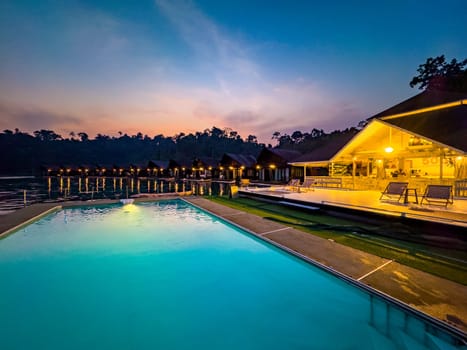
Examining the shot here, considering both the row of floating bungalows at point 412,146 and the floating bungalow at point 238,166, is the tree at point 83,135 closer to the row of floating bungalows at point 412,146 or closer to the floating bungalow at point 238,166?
the floating bungalow at point 238,166

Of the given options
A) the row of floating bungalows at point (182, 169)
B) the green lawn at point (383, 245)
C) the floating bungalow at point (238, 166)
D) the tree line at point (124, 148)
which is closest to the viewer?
the green lawn at point (383, 245)

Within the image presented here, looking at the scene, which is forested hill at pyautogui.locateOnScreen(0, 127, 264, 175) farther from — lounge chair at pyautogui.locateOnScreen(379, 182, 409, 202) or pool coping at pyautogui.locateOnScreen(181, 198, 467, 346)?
pool coping at pyautogui.locateOnScreen(181, 198, 467, 346)

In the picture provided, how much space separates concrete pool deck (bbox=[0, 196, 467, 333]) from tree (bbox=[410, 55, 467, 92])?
26125 millimetres

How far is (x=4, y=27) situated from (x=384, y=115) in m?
21.1

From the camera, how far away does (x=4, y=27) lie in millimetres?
12781

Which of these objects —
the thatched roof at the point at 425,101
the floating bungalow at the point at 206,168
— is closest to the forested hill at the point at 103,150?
the floating bungalow at the point at 206,168

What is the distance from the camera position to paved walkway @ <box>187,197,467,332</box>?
2850 millimetres

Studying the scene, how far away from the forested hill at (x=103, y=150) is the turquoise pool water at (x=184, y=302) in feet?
184

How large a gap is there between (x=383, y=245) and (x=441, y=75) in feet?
98.8

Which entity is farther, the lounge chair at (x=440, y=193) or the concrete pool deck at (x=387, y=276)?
the lounge chair at (x=440, y=193)

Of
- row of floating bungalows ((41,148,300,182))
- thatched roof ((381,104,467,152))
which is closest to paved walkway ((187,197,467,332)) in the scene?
Result: thatched roof ((381,104,467,152))

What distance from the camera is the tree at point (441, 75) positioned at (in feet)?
71.9

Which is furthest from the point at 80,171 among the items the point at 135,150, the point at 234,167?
the point at 234,167

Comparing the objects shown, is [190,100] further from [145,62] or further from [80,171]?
[80,171]
